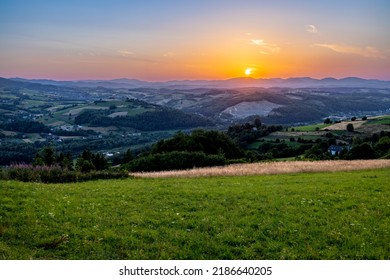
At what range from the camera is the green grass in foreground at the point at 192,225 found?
11531 millimetres

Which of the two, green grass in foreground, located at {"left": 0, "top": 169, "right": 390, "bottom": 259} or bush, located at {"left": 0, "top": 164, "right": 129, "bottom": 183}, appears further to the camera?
bush, located at {"left": 0, "top": 164, "right": 129, "bottom": 183}

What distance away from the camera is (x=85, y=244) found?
470 inches

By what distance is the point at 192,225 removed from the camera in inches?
556

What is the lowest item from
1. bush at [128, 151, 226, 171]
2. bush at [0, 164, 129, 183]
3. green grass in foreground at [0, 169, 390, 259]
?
bush at [128, 151, 226, 171]

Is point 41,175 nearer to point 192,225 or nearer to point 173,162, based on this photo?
point 192,225

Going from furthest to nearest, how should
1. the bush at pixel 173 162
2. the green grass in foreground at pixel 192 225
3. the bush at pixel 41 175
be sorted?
the bush at pixel 173 162 → the bush at pixel 41 175 → the green grass in foreground at pixel 192 225

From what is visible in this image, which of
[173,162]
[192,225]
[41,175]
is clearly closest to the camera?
[192,225]

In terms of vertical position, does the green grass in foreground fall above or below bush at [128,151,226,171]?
above

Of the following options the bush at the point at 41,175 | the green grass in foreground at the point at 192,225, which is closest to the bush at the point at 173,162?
the bush at the point at 41,175

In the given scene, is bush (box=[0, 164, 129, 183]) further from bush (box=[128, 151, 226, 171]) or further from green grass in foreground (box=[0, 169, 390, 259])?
bush (box=[128, 151, 226, 171])

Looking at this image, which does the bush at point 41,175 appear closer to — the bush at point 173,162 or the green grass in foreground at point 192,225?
the green grass in foreground at point 192,225

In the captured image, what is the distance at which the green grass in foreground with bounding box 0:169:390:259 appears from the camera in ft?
37.8

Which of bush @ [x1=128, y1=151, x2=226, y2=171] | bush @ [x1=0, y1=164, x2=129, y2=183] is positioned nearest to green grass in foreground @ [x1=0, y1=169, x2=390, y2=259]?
bush @ [x1=0, y1=164, x2=129, y2=183]

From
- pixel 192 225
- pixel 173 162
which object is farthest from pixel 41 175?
pixel 173 162
